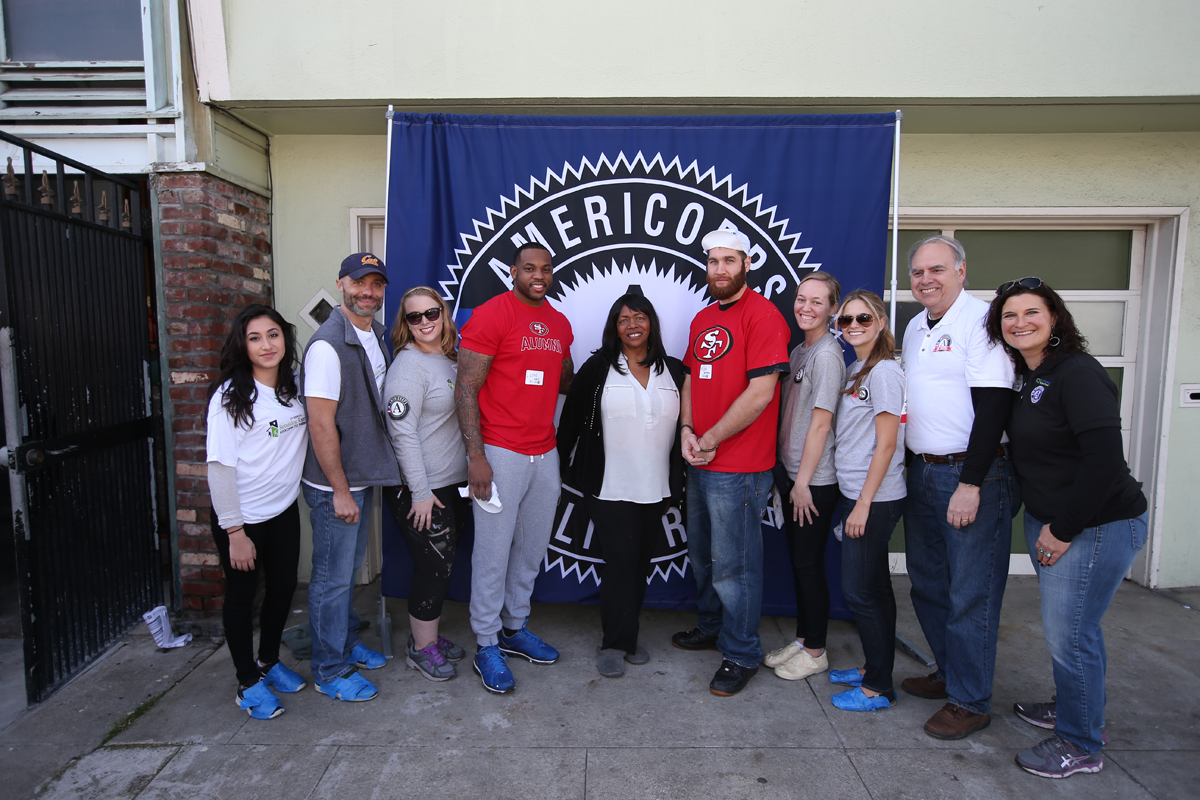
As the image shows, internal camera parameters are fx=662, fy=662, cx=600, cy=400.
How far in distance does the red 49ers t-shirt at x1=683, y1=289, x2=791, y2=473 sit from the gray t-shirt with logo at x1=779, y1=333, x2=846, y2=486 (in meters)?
0.08

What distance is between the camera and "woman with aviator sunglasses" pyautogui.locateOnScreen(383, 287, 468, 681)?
9.31 ft

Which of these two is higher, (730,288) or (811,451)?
(730,288)

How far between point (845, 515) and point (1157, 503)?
282 cm

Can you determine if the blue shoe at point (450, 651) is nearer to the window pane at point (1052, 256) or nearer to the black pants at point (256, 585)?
the black pants at point (256, 585)

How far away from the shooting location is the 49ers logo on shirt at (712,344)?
114 inches

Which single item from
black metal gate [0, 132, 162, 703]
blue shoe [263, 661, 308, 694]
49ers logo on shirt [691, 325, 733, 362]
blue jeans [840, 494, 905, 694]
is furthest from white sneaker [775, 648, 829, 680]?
black metal gate [0, 132, 162, 703]

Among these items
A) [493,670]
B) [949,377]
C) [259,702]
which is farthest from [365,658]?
[949,377]

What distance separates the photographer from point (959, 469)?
2.56 metres

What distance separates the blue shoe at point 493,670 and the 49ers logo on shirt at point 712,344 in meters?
1.64

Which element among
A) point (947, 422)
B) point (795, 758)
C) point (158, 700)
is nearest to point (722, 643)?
point (795, 758)

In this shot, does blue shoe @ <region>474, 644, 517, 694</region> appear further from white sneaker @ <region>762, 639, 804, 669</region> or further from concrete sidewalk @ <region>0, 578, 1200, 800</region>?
white sneaker @ <region>762, 639, 804, 669</region>

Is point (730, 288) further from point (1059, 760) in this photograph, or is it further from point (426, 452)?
point (1059, 760)

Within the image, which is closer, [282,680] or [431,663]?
[282,680]

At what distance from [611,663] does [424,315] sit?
183 centimetres
